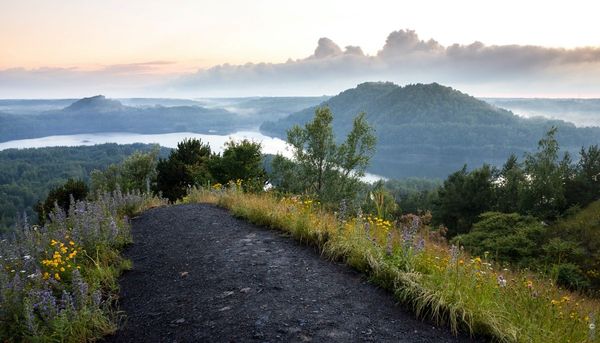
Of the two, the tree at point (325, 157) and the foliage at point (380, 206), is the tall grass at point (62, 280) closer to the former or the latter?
the foliage at point (380, 206)

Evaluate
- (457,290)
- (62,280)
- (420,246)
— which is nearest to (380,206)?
(420,246)

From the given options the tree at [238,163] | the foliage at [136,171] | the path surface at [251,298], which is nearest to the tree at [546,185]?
the tree at [238,163]

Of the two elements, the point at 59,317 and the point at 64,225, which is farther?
the point at 64,225

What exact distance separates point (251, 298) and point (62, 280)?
2.89 m

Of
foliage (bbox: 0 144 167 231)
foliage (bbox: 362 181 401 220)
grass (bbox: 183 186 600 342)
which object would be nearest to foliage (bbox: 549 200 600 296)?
foliage (bbox: 362 181 401 220)

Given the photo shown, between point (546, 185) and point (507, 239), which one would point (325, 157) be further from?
point (546, 185)

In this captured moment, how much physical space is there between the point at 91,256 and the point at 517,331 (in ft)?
20.5

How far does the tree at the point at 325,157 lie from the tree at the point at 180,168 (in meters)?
7.26

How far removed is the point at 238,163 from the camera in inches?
941

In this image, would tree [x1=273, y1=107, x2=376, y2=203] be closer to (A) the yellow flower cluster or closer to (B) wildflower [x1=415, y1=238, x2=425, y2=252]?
(A) the yellow flower cluster

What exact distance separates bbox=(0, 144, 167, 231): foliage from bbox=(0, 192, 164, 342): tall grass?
92224 mm

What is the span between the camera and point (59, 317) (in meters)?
4.35

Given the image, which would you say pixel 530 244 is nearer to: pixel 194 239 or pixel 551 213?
pixel 551 213

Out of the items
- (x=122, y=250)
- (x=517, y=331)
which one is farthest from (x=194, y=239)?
(x=517, y=331)
